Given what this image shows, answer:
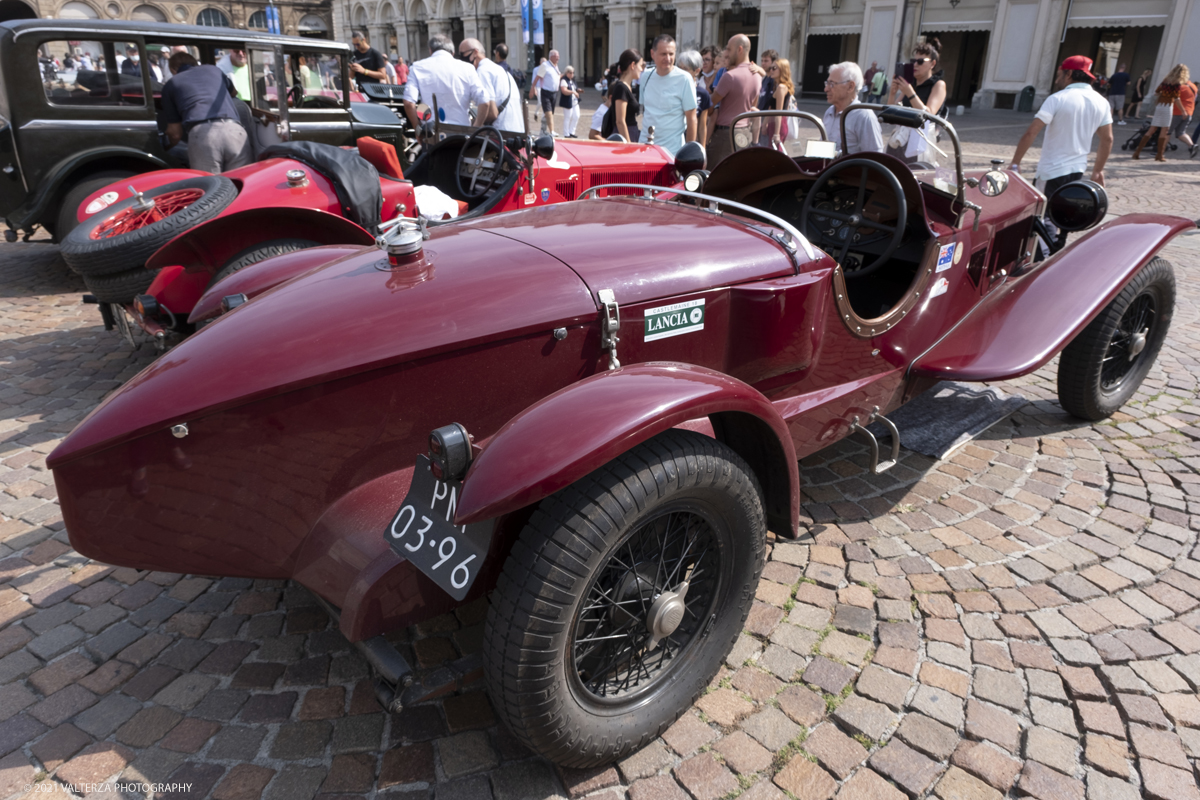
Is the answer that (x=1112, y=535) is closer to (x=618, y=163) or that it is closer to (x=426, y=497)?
(x=426, y=497)

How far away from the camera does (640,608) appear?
2.02 m

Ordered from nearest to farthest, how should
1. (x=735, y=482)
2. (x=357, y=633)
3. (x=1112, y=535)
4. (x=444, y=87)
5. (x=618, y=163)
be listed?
1. (x=357, y=633)
2. (x=735, y=482)
3. (x=1112, y=535)
4. (x=618, y=163)
5. (x=444, y=87)

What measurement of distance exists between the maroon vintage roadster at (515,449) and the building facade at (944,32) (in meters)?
23.2

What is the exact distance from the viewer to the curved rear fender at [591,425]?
1.63 m

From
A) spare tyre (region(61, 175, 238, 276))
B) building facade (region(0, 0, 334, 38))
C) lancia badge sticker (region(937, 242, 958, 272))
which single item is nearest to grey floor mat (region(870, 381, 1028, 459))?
lancia badge sticker (region(937, 242, 958, 272))

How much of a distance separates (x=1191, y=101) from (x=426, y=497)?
17556 mm

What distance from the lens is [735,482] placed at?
1.99 meters

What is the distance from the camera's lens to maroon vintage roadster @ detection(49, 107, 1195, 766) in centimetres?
174

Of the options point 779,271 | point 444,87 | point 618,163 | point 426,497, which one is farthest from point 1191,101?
point 426,497

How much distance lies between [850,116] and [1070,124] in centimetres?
289

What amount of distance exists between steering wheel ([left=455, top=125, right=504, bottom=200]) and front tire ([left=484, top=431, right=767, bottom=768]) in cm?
404

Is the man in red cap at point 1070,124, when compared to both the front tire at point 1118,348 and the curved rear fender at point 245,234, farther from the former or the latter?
the curved rear fender at point 245,234

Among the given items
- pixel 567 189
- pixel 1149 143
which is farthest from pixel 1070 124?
pixel 1149 143

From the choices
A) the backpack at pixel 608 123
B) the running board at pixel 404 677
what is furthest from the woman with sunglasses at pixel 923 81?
the running board at pixel 404 677
